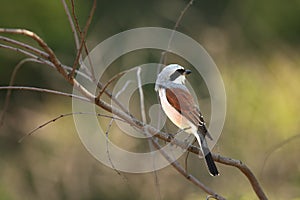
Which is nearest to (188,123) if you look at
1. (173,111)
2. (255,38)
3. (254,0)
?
(173,111)

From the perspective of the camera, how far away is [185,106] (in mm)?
2213

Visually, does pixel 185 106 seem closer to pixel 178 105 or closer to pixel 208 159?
pixel 178 105

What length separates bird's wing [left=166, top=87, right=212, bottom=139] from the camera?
2.15m

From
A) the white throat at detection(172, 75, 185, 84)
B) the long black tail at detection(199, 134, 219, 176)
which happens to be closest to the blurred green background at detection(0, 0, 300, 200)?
the white throat at detection(172, 75, 185, 84)

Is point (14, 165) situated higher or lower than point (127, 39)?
lower

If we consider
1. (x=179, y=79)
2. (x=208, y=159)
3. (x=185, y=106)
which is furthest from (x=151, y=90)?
(x=208, y=159)

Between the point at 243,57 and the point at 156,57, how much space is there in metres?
0.71

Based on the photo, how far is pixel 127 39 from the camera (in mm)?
4922

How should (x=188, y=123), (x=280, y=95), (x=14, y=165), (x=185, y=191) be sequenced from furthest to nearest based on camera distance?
(x=14, y=165), (x=280, y=95), (x=185, y=191), (x=188, y=123)

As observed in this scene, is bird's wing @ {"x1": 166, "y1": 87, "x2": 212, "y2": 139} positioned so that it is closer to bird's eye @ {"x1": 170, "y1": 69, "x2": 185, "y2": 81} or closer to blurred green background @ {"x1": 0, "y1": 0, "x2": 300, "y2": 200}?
bird's eye @ {"x1": 170, "y1": 69, "x2": 185, "y2": 81}

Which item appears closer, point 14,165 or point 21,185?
point 21,185

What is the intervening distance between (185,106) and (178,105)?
0.12 ft

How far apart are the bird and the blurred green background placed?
1.42 meters

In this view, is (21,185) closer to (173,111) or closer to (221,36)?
(221,36)
